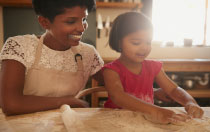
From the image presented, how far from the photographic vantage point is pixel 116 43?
3.34ft

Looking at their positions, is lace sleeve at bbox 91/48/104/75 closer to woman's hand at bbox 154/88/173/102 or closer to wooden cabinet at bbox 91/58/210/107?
woman's hand at bbox 154/88/173/102

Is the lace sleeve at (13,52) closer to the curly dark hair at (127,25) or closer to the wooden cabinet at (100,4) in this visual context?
the curly dark hair at (127,25)

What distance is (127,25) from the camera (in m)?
0.95

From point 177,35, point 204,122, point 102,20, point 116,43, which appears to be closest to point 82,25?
point 116,43

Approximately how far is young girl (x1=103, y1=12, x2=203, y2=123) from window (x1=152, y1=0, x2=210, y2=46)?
210 centimetres

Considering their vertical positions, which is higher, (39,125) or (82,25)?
(82,25)

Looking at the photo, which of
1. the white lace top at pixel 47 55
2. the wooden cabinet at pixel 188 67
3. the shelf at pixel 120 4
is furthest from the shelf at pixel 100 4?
the white lace top at pixel 47 55

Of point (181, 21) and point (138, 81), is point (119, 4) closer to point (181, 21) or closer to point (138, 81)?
point (181, 21)

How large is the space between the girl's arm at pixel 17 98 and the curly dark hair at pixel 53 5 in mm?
254

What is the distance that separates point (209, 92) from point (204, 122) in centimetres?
209

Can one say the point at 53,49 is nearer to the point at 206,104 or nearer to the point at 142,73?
the point at 142,73

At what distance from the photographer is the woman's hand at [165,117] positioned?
24.3 inches

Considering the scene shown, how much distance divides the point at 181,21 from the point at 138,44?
2.40m

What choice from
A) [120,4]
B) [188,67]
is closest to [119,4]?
[120,4]
